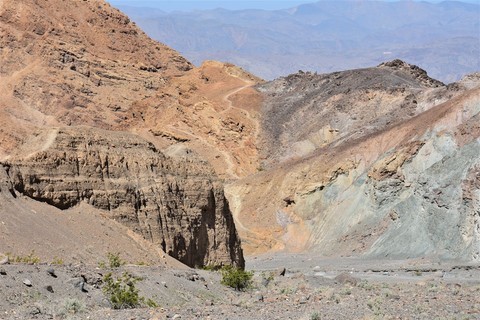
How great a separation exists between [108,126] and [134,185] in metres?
52.7

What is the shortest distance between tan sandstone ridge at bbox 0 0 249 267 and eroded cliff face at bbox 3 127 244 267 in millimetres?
30

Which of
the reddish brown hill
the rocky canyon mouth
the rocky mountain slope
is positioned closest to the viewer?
the rocky canyon mouth

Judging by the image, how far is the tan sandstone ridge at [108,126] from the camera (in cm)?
2317

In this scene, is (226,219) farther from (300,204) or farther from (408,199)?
(300,204)

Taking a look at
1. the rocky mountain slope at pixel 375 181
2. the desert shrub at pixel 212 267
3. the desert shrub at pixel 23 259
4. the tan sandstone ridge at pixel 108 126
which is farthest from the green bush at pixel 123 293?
the rocky mountain slope at pixel 375 181

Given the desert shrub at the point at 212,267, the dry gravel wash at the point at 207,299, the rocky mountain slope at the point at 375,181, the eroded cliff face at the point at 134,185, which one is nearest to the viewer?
the dry gravel wash at the point at 207,299

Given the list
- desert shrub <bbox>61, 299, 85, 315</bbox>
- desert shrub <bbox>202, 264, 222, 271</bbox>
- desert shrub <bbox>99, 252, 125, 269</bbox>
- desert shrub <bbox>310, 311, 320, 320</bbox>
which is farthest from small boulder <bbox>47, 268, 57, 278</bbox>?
desert shrub <bbox>202, 264, 222, 271</bbox>

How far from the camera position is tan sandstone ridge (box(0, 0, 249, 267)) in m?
23.2

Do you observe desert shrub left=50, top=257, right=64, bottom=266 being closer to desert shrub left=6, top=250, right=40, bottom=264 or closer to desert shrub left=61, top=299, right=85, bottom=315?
desert shrub left=6, top=250, right=40, bottom=264

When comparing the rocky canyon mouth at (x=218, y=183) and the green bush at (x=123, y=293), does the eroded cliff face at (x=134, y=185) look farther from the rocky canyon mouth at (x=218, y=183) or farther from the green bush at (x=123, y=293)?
the green bush at (x=123, y=293)

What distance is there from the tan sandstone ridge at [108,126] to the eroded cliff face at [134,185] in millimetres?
30

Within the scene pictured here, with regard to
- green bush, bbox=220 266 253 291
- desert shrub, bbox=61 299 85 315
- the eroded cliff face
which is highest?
the eroded cliff face

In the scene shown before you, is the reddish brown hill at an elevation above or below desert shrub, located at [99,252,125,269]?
above

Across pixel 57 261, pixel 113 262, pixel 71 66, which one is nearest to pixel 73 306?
pixel 57 261
